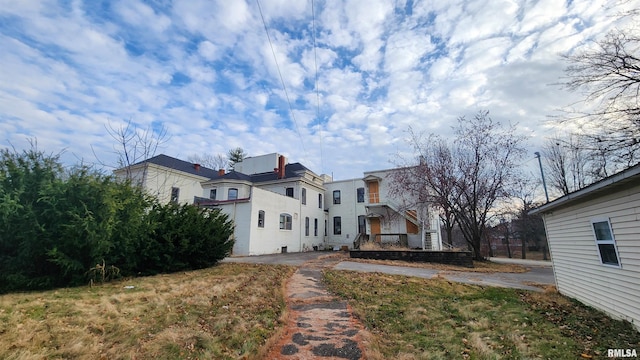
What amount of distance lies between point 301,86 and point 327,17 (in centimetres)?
322

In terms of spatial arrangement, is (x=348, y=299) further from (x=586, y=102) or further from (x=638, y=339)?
(x=586, y=102)

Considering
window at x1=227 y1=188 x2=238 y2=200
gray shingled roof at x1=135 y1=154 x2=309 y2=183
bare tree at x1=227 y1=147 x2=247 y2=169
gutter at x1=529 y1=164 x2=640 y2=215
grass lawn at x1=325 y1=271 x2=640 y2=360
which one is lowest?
grass lawn at x1=325 y1=271 x2=640 y2=360

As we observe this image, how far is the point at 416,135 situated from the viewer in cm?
1967

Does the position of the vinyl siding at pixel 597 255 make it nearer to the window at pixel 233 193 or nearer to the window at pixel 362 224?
the window at pixel 362 224

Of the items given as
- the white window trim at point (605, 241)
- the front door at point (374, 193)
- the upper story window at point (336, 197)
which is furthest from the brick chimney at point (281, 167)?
the white window trim at point (605, 241)

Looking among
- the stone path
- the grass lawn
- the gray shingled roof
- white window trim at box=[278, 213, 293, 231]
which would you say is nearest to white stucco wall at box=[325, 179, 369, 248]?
the gray shingled roof

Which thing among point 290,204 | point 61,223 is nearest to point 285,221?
point 290,204

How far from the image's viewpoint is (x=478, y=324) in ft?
16.6

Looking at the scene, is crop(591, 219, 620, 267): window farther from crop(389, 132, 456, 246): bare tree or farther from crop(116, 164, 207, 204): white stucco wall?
crop(116, 164, 207, 204): white stucco wall

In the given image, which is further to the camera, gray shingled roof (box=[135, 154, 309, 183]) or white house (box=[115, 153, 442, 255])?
gray shingled roof (box=[135, 154, 309, 183])

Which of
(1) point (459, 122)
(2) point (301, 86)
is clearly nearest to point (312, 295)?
(2) point (301, 86)

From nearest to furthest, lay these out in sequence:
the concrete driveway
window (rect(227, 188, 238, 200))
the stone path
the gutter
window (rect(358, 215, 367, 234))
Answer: the stone path
the gutter
the concrete driveway
window (rect(227, 188, 238, 200))
window (rect(358, 215, 367, 234))

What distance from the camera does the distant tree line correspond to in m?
6.46

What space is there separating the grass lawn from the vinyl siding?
316 mm
